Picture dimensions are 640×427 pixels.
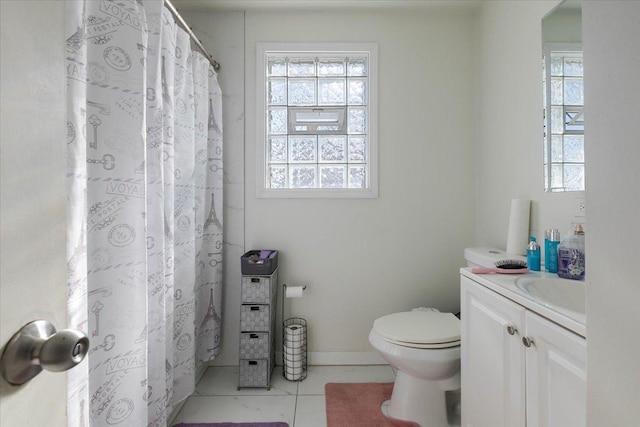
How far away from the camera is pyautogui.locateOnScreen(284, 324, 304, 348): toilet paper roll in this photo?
1961mm

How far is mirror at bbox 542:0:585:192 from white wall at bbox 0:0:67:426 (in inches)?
65.8

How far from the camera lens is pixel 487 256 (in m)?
1.63

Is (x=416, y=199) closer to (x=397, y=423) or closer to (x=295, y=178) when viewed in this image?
(x=295, y=178)

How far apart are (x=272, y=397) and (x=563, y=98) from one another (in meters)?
2.13

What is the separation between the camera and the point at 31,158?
0.38 metres

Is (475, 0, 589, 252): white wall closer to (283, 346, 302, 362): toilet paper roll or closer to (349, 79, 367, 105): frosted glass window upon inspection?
(349, 79, 367, 105): frosted glass window

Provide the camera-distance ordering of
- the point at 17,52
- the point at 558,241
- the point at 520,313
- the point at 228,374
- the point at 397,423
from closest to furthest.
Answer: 1. the point at 17,52
2. the point at 520,313
3. the point at 558,241
4. the point at 397,423
5. the point at 228,374

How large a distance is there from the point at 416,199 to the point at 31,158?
6.78ft

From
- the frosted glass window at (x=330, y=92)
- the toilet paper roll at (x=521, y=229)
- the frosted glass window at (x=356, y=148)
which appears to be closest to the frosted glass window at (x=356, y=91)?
the frosted glass window at (x=330, y=92)

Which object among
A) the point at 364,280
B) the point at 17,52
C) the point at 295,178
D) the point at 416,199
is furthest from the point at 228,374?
the point at 17,52

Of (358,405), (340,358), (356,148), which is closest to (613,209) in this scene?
(358,405)

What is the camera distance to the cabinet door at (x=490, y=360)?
0.95 m

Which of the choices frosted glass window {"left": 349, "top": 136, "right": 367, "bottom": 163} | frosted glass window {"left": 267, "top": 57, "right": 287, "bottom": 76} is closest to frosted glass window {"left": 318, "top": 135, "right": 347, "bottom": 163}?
Answer: frosted glass window {"left": 349, "top": 136, "right": 367, "bottom": 163}

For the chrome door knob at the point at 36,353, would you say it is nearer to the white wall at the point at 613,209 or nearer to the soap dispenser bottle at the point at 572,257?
the white wall at the point at 613,209
